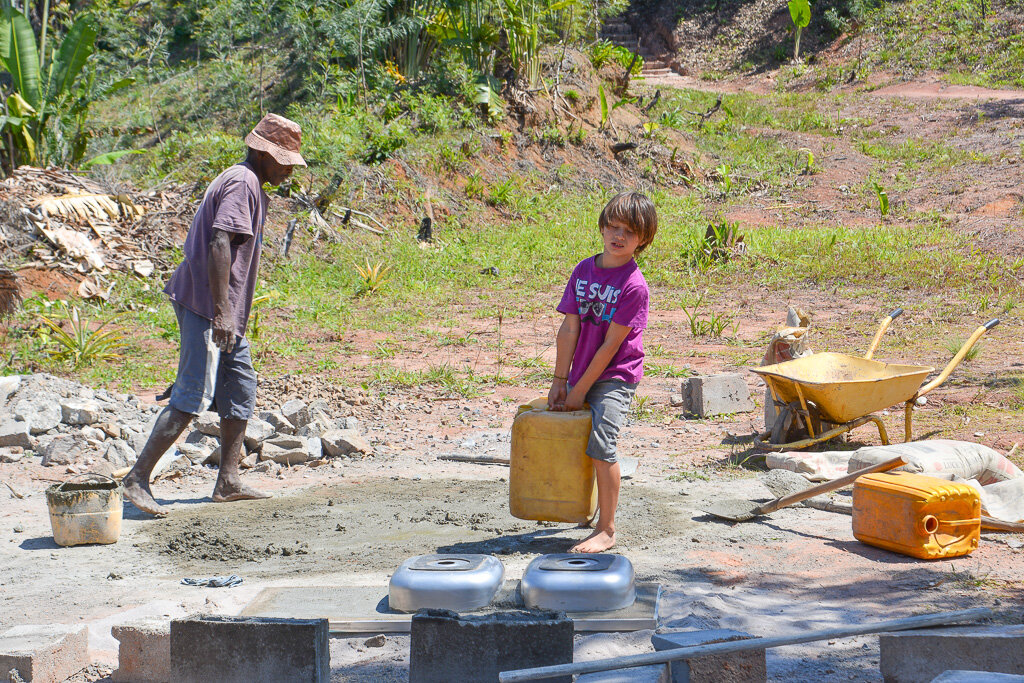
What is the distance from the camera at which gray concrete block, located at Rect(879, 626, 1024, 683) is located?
255 cm

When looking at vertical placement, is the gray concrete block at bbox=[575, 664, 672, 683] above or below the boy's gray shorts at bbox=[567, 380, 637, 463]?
below

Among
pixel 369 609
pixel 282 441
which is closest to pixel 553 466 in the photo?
pixel 369 609

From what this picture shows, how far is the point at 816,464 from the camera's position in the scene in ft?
16.3

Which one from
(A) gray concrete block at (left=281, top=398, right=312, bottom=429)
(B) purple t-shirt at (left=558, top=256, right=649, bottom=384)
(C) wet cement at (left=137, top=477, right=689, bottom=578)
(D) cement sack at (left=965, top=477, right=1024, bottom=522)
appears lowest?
(C) wet cement at (left=137, top=477, right=689, bottom=578)

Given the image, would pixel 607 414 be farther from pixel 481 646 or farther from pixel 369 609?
pixel 481 646

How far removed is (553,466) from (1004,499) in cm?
226

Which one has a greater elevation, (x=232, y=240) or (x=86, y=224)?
(x=86, y=224)

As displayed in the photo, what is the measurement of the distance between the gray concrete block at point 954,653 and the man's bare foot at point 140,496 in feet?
11.1

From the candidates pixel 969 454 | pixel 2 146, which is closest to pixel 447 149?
pixel 2 146

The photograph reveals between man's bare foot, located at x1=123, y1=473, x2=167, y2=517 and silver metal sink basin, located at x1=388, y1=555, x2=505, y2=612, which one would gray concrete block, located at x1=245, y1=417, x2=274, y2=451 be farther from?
silver metal sink basin, located at x1=388, y1=555, x2=505, y2=612

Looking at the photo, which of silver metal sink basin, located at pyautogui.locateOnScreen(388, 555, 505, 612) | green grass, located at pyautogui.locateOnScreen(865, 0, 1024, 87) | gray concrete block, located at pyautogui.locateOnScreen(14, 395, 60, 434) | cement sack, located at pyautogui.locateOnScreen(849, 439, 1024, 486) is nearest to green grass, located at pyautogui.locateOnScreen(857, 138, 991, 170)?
green grass, located at pyautogui.locateOnScreen(865, 0, 1024, 87)

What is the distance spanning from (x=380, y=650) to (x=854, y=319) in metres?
7.42

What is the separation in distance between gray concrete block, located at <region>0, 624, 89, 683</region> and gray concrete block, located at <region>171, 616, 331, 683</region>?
0.41 m

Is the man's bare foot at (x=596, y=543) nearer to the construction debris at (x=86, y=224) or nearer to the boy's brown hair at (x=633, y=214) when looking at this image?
the boy's brown hair at (x=633, y=214)
